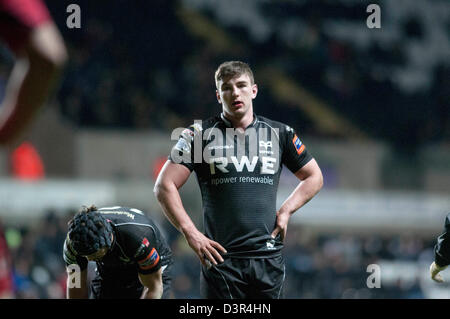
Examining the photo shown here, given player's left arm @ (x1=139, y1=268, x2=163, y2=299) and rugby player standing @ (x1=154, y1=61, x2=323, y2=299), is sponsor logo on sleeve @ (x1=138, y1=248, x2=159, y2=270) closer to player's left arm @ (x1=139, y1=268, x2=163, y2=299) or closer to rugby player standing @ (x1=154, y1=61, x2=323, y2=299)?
player's left arm @ (x1=139, y1=268, x2=163, y2=299)

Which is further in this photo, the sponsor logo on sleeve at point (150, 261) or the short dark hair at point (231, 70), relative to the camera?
the sponsor logo on sleeve at point (150, 261)

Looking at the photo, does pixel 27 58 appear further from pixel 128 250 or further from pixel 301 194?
pixel 128 250

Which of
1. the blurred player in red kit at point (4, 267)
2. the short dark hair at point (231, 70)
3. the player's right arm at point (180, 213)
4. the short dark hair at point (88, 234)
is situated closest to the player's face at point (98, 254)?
the short dark hair at point (88, 234)

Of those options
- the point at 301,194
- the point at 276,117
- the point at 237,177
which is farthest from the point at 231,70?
the point at 276,117

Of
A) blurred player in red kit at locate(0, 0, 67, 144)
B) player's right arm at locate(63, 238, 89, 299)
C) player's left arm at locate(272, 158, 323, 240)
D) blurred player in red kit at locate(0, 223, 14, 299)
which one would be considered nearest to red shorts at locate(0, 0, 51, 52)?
blurred player in red kit at locate(0, 0, 67, 144)

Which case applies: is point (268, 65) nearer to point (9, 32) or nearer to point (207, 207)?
point (207, 207)

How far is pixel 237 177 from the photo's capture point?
4238mm

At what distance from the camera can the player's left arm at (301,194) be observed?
4.32 m

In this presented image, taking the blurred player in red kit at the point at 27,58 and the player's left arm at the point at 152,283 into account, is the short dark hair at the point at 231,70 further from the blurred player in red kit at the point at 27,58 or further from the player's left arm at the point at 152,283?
the blurred player in red kit at the point at 27,58

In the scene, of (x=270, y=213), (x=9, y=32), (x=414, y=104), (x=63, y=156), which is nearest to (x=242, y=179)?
(x=270, y=213)

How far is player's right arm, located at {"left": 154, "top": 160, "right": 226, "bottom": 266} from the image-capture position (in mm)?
4133

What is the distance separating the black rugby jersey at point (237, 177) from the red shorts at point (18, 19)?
8.64 ft

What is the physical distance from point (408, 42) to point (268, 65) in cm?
447

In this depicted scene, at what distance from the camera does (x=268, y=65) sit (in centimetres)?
2030
